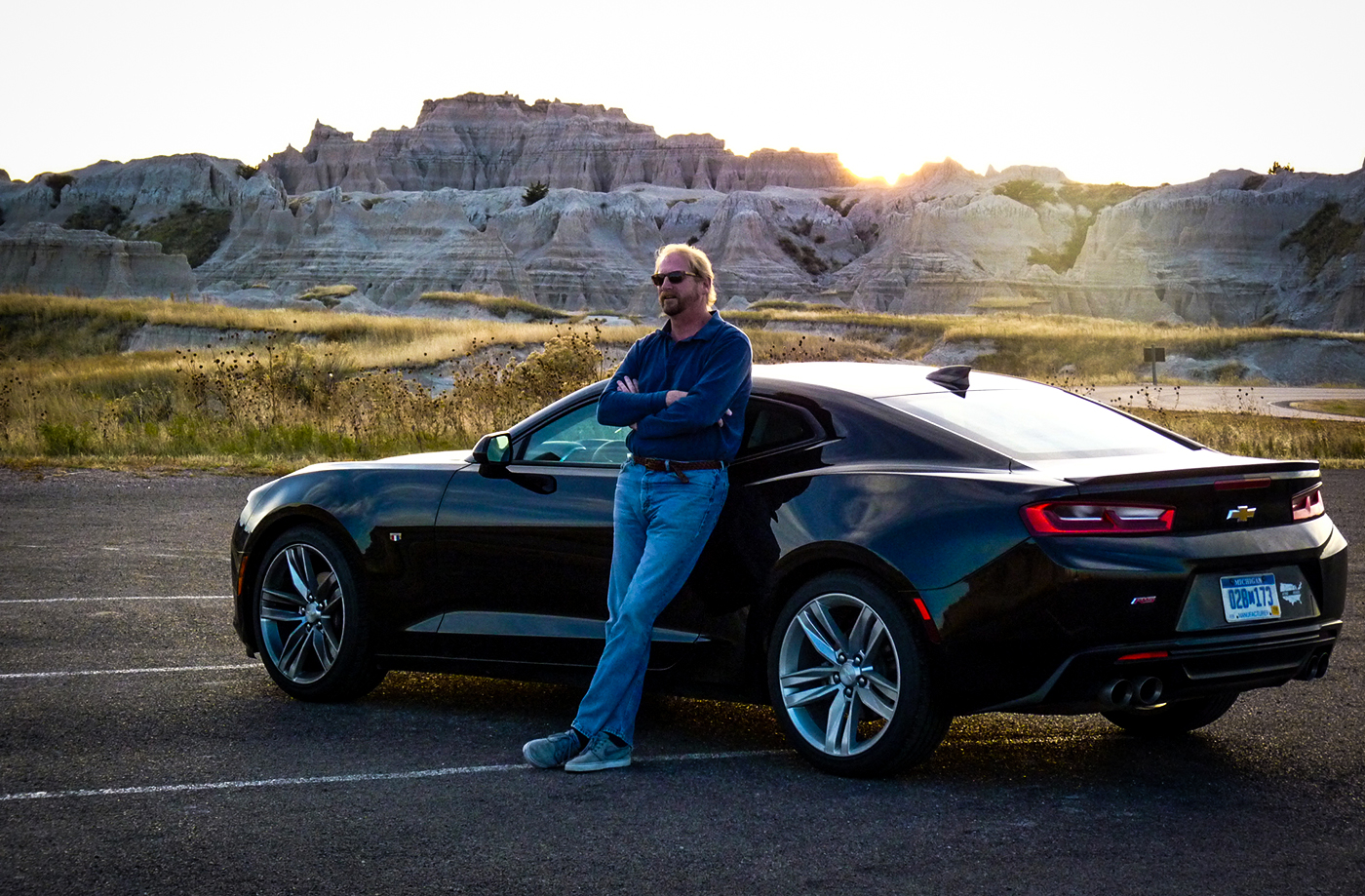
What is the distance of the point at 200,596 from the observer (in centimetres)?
960

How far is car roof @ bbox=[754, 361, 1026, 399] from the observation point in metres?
5.91

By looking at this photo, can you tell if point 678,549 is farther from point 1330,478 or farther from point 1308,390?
point 1308,390

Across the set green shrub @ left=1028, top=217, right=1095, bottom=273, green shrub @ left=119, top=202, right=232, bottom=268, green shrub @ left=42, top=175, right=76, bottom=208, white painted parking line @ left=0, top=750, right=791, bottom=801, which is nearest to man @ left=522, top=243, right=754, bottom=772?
white painted parking line @ left=0, top=750, right=791, bottom=801

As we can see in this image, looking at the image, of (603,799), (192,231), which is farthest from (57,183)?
(603,799)

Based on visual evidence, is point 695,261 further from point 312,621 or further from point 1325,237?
point 1325,237

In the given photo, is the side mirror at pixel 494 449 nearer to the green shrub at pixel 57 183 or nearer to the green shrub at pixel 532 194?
the green shrub at pixel 57 183

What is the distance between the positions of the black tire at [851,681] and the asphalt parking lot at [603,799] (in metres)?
0.13

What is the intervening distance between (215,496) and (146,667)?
27.2 feet

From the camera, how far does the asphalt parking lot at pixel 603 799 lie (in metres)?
4.35

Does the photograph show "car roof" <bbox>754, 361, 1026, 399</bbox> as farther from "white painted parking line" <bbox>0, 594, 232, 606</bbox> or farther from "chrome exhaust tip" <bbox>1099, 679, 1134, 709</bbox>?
"white painted parking line" <bbox>0, 594, 232, 606</bbox>

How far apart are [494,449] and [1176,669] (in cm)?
284

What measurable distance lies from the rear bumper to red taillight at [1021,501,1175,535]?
378 millimetres

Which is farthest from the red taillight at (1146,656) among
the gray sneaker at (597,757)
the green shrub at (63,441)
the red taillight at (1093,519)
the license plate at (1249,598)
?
the green shrub at (63,441)

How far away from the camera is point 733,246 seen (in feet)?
433
